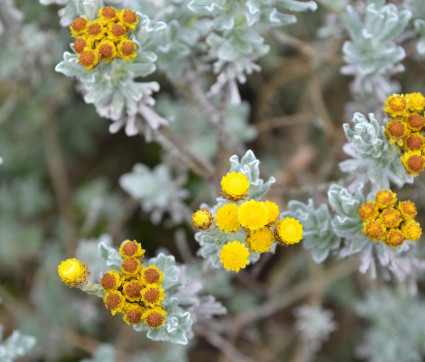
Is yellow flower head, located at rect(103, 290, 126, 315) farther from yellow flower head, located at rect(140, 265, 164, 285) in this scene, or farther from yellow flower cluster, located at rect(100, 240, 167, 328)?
yellow flower head, located at rect(140, 265, 164, 285)

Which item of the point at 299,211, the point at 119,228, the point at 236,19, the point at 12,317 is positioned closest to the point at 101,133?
the point at 119,228

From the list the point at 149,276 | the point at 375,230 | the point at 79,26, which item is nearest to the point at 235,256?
the point at 149,276

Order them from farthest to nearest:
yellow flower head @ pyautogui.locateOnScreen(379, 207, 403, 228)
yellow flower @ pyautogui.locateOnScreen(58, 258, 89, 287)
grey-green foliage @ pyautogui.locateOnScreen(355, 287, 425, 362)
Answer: grey-green foliage @ pyautogui.locateOnScreen(355, 287, 425, 362), yellow flower head @ pyautogui.locateOnScreen(379, 207, 403, 228), yellow flower @ pyautogui.locateOnScreen(58, 258, 89, 287)

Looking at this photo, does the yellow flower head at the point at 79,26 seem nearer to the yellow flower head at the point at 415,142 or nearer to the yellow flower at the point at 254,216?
the yellow flower at the point at 254,216

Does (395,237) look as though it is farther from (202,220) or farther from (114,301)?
(114,301)

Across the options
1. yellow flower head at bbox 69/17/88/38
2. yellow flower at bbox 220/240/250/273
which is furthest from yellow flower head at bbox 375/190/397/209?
yellow flower head at bbox 69/17/88/38

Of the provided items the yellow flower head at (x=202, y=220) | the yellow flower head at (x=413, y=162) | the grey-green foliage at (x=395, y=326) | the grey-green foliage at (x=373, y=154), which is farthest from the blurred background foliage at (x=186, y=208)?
the yellow flower head at (x=202, y=220)
